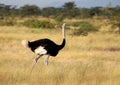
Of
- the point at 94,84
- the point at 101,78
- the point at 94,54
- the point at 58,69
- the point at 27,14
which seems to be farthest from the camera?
the point at 27,14

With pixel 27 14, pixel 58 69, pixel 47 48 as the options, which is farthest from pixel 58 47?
pixel 27 14

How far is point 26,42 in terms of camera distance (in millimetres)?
10359

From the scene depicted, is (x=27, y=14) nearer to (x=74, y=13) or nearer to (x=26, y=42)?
(x=74, y=13)

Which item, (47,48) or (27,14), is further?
(27,14)

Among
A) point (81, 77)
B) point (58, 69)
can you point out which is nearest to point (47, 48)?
point (58, 69)

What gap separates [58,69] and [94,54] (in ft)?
18.3

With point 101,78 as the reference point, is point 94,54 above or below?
below

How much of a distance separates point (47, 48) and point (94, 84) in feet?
8.08

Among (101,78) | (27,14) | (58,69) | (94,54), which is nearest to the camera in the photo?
(101,78)

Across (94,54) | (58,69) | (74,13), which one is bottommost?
(74,13)

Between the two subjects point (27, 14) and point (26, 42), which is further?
point (27, 14)

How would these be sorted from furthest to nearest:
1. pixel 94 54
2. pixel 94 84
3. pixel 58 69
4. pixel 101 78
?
pixel 94 54, pixel 58 69, pixel 101 78, pixel 94 84

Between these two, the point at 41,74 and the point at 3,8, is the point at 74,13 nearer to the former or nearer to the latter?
the point at 3,8

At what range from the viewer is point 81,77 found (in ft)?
29.6
